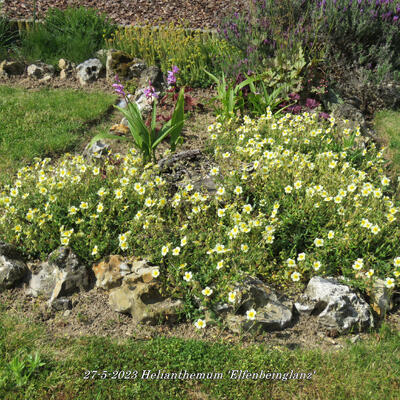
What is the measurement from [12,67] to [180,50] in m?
2.73

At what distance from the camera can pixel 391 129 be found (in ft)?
19.2

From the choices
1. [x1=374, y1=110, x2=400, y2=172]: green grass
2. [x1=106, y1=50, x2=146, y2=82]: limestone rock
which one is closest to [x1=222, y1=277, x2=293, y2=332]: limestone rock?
[x1=374, y1=110, x2=400, y2=172]: green grass

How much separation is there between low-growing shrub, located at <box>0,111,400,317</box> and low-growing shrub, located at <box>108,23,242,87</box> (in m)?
3.01

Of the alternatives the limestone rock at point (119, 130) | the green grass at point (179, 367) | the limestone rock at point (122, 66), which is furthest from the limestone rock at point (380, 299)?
the limestone rock at point (122, 66)

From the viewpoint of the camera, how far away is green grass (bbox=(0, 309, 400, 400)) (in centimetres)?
271

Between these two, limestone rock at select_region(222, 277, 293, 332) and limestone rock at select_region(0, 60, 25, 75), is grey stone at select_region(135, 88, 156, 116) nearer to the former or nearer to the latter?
limestone rock at select_region(0, 60, 25, 75)

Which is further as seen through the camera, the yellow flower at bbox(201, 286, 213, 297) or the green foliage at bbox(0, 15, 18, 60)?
the green foliage at bbox(0, 15, 18, 60)

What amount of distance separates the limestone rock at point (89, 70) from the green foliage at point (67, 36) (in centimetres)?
31

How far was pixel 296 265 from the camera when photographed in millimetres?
3467

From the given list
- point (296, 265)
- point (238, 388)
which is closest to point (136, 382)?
point (238, 388)

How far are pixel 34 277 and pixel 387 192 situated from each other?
3555 millimetres

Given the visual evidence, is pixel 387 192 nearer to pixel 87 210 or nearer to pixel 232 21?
pixel 87 210

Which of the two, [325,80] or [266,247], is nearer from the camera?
[266,247]

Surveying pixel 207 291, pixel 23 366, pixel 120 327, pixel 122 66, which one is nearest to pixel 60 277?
pixel 120 327
